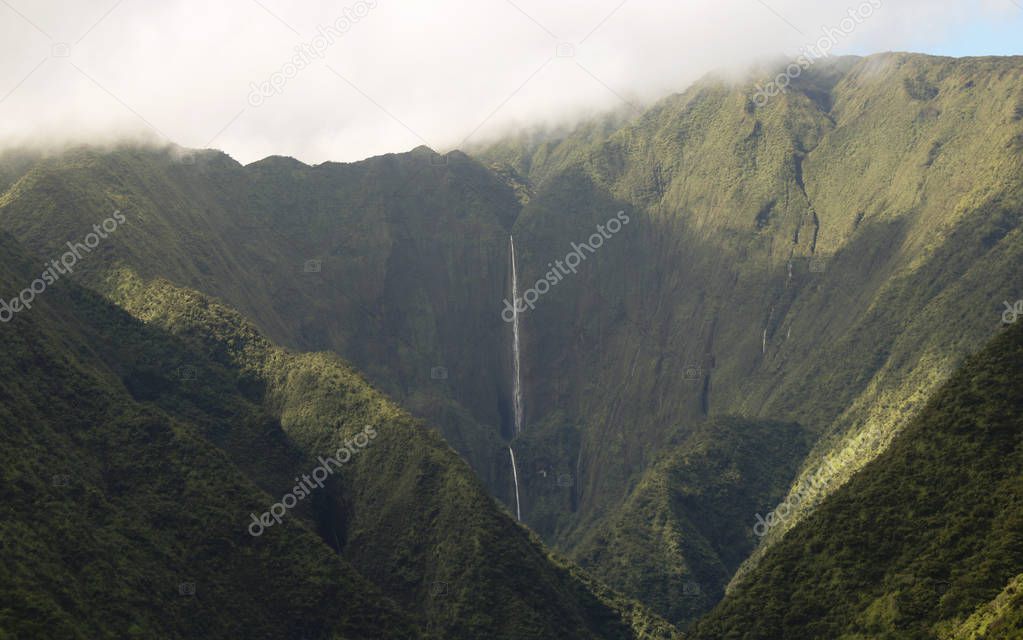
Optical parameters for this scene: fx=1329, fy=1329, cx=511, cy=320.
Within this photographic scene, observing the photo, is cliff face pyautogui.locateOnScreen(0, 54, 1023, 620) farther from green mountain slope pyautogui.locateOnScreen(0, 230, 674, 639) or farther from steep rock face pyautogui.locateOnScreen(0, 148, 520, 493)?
green mountain slope pyautogui.locateOnScreen(0, 230, 674, 639)

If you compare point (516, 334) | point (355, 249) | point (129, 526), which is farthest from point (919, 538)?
point (355, 249)

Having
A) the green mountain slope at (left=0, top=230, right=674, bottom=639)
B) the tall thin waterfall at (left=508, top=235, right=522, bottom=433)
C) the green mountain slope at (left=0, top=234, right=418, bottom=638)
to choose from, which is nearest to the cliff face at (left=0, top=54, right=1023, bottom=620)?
the tall thin waterfall at (left=508, top=235, right=522, bottom=433)

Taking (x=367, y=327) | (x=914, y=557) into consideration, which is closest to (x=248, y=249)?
(x=367, y=327)

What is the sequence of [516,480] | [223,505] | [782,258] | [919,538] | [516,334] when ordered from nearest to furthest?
[919,538]
[223,505]
[516,480]
[782,258]
[516,334]

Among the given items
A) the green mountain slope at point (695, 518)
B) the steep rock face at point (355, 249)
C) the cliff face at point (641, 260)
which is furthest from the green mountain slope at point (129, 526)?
the steep rock face at point (355, 249)

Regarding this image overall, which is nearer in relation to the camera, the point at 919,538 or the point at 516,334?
the point at 919,538

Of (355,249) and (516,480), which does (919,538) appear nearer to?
(516,480)

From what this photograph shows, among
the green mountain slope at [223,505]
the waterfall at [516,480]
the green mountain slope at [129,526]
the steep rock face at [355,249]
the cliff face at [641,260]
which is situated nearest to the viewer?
the green mountain slope at [129,526]

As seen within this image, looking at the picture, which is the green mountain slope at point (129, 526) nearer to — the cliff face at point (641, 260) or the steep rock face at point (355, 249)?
the cliff face at point (641, 260)
